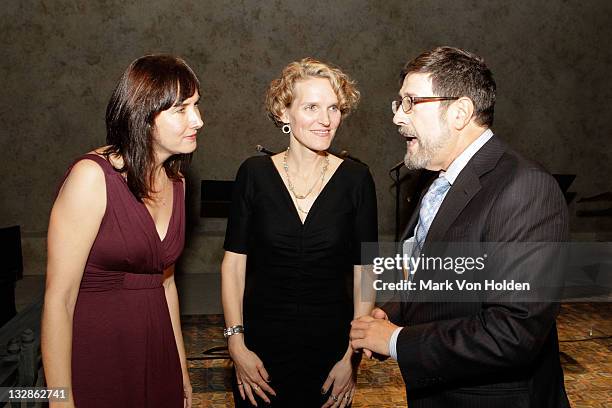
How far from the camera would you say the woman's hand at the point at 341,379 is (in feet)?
8.54

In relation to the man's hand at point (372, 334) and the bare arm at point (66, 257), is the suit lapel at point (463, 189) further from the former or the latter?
the bare arm at point (66, 257)

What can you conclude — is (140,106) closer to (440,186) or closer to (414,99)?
(414,99)

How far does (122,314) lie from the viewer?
212cm

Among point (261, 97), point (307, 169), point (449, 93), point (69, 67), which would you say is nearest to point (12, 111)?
point (69, 67)

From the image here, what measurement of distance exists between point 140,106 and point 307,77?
33.0 inches

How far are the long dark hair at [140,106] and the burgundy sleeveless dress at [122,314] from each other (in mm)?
74

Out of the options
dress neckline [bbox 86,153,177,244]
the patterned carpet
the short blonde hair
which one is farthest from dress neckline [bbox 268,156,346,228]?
the patterned carpet

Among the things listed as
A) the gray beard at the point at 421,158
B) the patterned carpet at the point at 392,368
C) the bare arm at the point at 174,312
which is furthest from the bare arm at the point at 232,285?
the patterned carpet at the point at 392,368

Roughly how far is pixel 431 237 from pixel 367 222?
0.81 meters

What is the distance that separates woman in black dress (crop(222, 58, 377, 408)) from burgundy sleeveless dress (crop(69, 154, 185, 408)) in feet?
1.57

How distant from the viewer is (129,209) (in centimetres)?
207

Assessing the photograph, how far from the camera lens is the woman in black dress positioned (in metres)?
2.62

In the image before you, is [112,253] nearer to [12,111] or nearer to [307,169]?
[307,169]

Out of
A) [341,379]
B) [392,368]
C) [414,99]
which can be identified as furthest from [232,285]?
[392,368]
